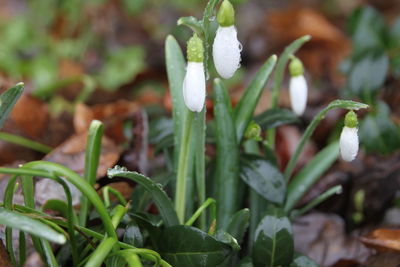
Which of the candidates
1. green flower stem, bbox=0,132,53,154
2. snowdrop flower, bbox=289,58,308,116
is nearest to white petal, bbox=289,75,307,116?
snowdrop flower, bbox=289,58,308,116

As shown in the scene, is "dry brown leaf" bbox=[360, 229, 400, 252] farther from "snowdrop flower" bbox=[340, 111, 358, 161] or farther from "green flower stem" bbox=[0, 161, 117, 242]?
"green flower stem" bbox=[0, 161, 117, 242]

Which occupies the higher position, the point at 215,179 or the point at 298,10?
the point at 298,10

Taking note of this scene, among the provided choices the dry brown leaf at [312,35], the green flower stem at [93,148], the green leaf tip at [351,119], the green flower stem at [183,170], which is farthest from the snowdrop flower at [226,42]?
the dry brown leaf at [312,35]

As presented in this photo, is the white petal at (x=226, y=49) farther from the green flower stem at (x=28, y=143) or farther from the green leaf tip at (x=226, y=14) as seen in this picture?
the green flower stem at (x=28, y=143)

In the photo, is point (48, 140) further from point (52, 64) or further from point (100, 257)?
point (100, 257)

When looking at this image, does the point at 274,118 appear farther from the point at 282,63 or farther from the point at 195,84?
the point at 195,84

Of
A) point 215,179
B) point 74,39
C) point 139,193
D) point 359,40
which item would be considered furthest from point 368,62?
point 74,39

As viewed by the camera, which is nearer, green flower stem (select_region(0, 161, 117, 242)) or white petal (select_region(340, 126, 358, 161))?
green flower stem (select_region(0, 161, 117, 242))
